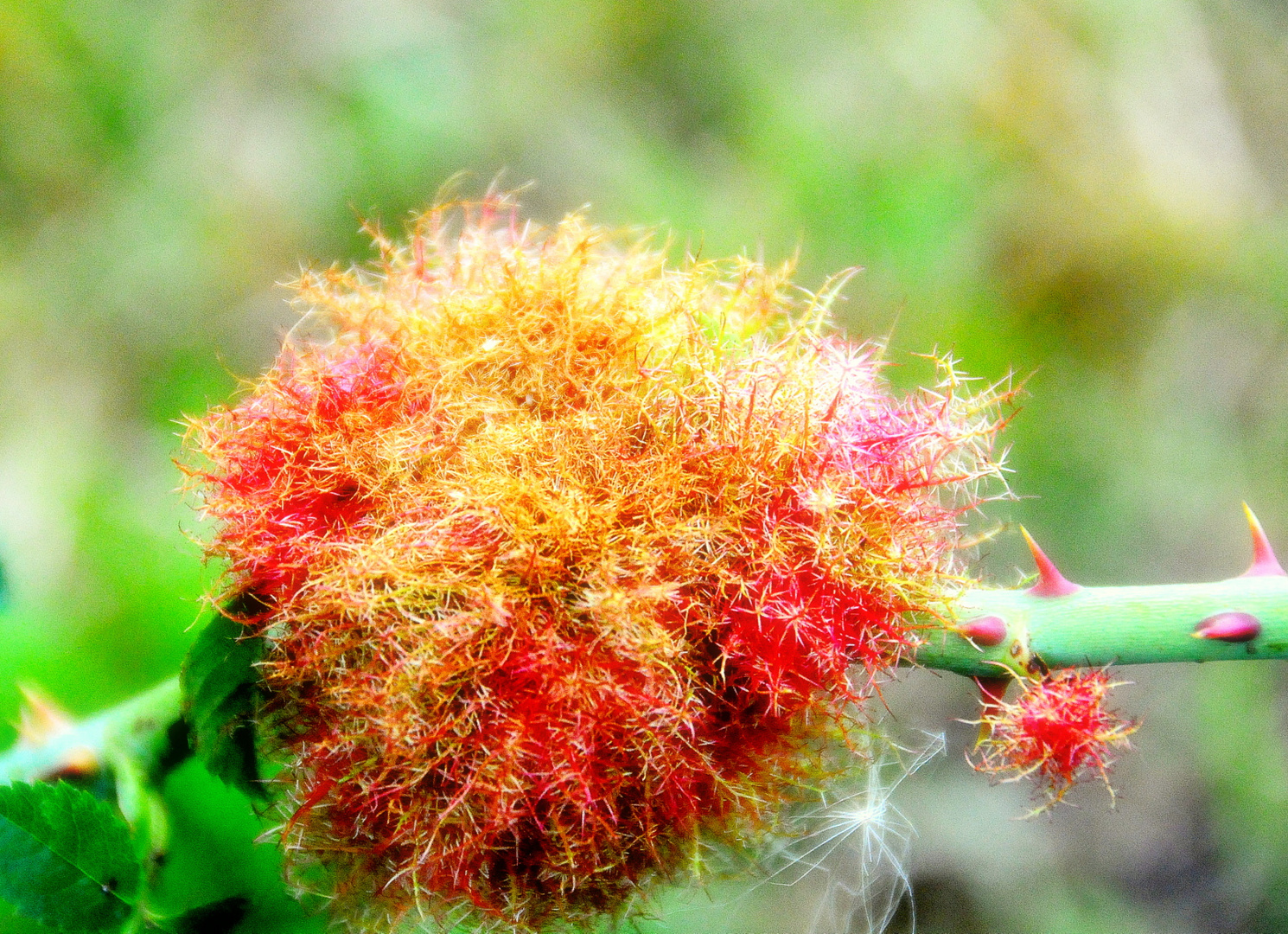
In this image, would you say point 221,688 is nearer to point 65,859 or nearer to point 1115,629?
point 65,859

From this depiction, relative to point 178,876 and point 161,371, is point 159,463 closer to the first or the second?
point 161,371

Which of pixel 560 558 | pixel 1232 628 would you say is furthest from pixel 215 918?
pixel 1232 628

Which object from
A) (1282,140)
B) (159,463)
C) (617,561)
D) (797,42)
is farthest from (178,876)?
(1282,140)

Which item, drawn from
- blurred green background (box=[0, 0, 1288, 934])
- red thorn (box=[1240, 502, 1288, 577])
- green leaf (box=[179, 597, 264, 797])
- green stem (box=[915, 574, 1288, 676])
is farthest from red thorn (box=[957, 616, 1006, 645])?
blurred green background (box=[0, 0, 1288, 934])

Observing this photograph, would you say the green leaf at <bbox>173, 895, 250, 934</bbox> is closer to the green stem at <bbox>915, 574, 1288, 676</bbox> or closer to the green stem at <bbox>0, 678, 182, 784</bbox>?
the green stem at <bbox>0, 678, 182, 784</bbox>

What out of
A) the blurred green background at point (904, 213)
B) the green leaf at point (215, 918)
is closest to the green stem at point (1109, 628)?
the green leaf at point (215, 918)

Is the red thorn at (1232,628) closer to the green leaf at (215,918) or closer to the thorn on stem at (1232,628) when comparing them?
the thorn on stem at (1232,628)
